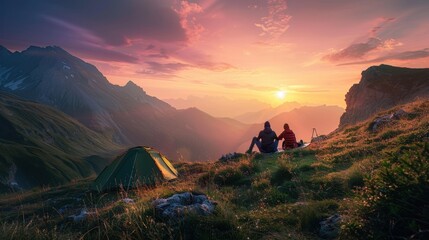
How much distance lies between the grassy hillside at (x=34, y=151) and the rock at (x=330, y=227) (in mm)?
96896

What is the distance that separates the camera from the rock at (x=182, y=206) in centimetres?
643

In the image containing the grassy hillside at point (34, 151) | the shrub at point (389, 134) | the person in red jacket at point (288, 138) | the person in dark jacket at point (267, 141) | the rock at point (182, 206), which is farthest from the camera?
the grassy hillside at point (34, 151)

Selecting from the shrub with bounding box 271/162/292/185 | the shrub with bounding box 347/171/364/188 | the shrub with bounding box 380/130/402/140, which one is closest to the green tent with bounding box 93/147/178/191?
the shrub with bounding box 271/162/292/185

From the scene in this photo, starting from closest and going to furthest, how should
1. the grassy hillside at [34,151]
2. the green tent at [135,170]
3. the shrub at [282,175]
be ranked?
the shrub at [282,175]
the green tent at [135,170]
the grassy hillside at [34,151]

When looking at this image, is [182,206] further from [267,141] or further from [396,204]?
[267,141]

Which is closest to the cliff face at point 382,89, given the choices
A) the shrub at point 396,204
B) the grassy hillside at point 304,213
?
the grassy hillside at point 304,213

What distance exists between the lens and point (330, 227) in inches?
237

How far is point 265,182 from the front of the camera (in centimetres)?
1162

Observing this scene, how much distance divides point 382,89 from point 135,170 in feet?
167

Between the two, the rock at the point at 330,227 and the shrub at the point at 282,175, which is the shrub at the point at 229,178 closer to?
the shrub at the point at 282,175

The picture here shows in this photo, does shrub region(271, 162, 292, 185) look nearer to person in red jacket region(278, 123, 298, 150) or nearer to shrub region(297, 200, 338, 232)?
shrub region(297, 200, 338, 232)

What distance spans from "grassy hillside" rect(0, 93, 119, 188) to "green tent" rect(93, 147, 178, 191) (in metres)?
79.4

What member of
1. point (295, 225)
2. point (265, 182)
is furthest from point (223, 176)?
point (295, 225)

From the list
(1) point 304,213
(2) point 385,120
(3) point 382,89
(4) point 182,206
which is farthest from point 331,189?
(3) point 382,89
